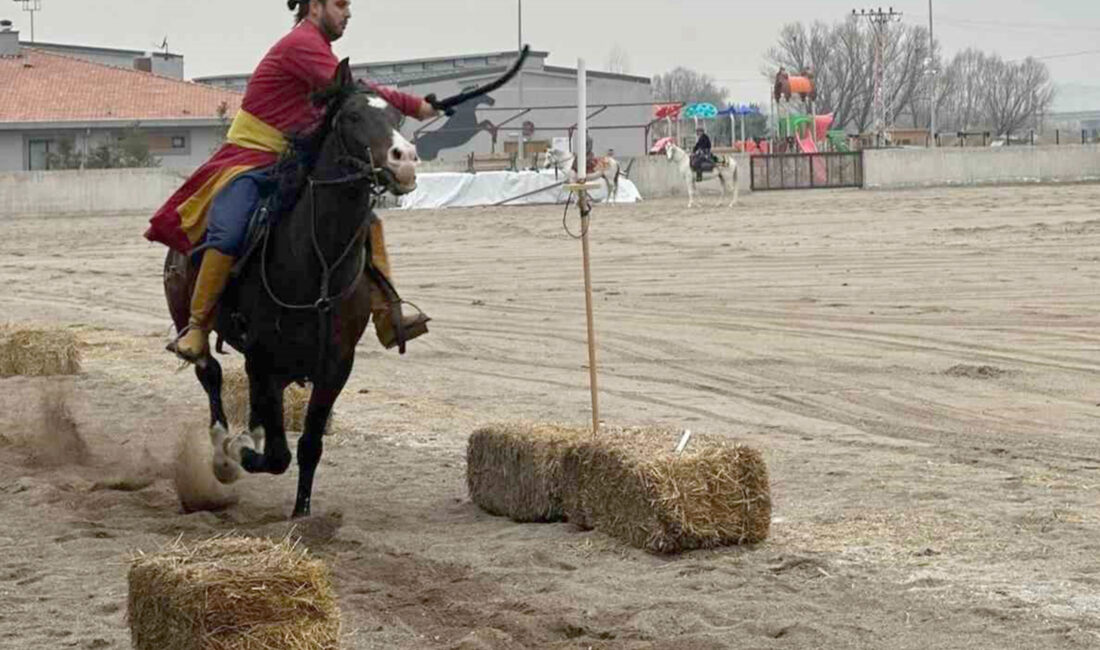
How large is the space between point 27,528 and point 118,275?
70.1 ft

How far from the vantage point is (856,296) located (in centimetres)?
2295

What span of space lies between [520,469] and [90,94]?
226ft

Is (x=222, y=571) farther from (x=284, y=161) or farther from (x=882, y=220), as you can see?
(x=882, y=220)

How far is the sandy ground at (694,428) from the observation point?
802 cm

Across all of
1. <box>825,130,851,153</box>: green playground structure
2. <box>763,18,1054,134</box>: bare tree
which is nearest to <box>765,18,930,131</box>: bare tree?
<box>763,18,1054,134</box>: bare tree

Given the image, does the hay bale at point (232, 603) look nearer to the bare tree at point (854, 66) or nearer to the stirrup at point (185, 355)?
the stirrup at point (185, 355)

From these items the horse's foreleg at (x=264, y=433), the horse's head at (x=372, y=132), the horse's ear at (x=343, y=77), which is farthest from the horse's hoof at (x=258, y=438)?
the horse's ear at (x=343, y=77)

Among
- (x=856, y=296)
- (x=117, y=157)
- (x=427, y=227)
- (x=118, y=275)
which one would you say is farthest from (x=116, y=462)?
(x=117, y=157)

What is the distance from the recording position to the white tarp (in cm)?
5269

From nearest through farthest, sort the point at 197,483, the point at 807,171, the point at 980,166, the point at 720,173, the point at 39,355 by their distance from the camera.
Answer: the point at 197,483
the point at 39,355
the point at 720,173
the point at 807,171
the point at 980,166

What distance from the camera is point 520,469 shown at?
10422mm

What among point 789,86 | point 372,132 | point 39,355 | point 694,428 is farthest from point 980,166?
point 372,132

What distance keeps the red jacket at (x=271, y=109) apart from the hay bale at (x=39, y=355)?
6542 millimetres

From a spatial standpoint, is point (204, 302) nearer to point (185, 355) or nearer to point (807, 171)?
point (185, 355)
